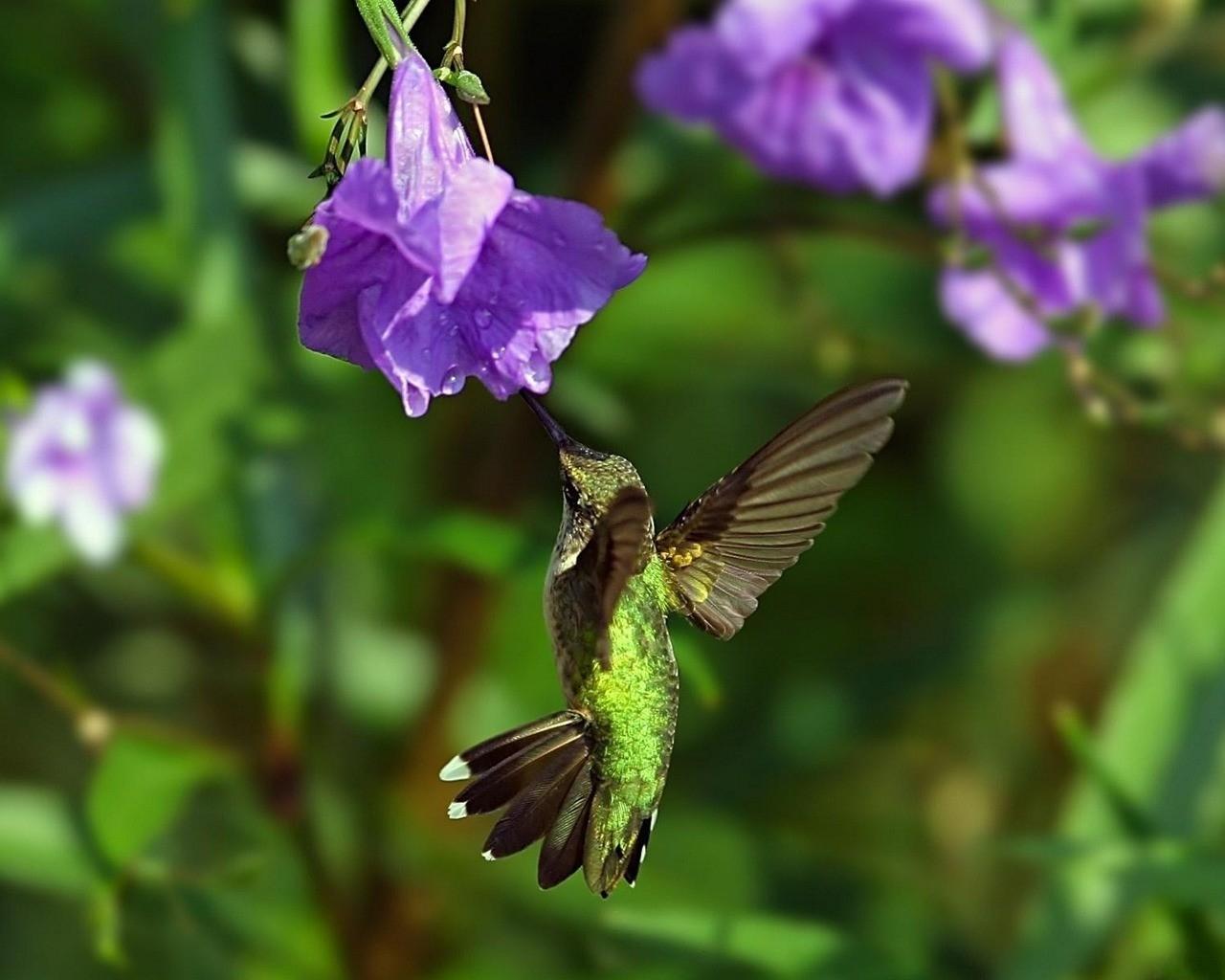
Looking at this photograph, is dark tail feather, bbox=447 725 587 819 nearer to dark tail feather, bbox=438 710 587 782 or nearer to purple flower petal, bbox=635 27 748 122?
dark tail feather, bbox=438 710 587 782

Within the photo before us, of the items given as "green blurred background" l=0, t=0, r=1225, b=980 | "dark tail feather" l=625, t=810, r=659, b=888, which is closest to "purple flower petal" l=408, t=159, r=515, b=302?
"dark tail feather" l=625, t=810, r=659, b=888

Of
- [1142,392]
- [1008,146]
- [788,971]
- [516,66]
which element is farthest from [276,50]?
[788,971]

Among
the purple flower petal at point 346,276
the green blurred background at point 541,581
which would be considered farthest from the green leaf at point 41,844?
the purple flower petal at point 346,276

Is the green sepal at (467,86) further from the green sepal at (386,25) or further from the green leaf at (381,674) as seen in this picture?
the green leaf at (381,674)

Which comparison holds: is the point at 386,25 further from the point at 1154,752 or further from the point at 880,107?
the point at 1154,752

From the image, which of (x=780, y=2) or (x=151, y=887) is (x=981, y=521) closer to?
(x=780, y=2)

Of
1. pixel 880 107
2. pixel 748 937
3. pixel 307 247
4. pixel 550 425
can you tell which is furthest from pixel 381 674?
pixel 307 247
